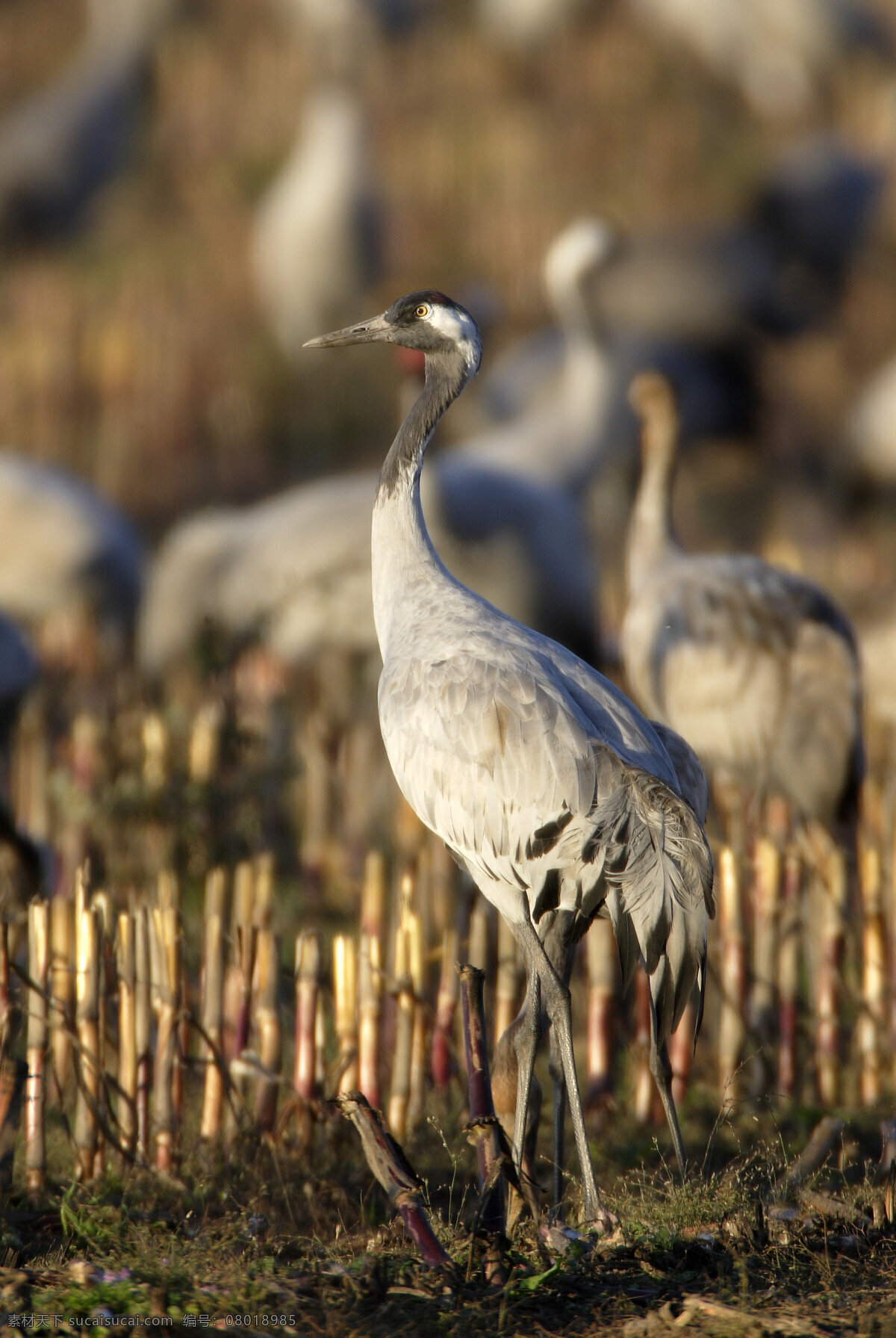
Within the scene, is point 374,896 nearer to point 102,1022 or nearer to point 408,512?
point 102,1022

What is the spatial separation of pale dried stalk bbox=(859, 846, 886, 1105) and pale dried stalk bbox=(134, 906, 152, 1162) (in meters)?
1.97

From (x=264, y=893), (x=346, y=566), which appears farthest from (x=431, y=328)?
(x=346, y=566)

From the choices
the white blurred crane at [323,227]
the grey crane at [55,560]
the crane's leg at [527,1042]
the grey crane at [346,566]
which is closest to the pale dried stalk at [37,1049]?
the crane's leg at [527,1042]

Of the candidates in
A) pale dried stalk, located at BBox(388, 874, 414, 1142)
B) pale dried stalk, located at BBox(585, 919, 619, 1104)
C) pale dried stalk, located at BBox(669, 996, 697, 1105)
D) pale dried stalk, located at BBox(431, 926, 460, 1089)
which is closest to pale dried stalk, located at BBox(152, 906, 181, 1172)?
pale dried stalk, located at BBox(388, 874, 414, 1142)

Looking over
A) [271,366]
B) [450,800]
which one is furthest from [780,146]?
[450,800]

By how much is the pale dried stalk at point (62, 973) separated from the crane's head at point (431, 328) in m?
1.56

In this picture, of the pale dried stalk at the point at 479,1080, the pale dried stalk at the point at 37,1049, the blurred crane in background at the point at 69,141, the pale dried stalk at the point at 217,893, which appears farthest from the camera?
the blurred crane in background at the point at 69,141

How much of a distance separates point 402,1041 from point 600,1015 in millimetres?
571

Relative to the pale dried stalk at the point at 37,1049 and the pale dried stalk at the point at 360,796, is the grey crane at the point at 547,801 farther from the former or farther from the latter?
the pale dried stalk at the point at 360,796

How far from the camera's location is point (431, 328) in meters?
3.95

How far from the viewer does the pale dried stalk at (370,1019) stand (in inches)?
153

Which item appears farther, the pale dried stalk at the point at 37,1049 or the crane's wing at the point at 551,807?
the pale dried stalk at the point at 37,1049

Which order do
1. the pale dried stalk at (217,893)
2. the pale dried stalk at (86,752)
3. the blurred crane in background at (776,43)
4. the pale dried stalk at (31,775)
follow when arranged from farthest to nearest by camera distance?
the blurred crane in background at (776,43) → the pale dried stalk at (31,775) → the pale dried stalk at (86,752) → the pale dried stalk at (217,893)

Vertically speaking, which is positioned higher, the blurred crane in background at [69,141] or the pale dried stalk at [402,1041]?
the blurred crane in background at [69,141]
